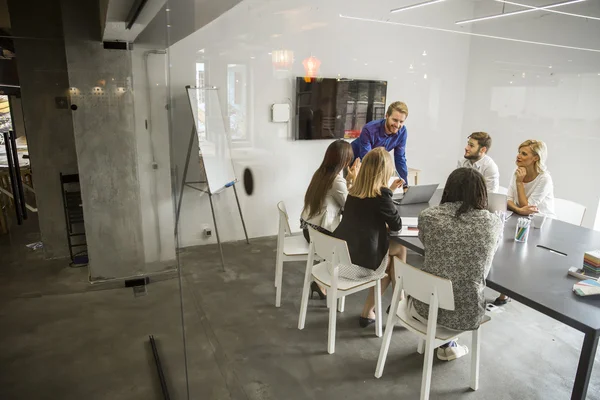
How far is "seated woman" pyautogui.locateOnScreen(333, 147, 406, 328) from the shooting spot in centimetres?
259

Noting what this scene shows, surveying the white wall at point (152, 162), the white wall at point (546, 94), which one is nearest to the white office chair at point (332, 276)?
the white wall at point (152, 162)

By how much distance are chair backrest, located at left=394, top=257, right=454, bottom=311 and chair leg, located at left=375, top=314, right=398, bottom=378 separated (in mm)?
264

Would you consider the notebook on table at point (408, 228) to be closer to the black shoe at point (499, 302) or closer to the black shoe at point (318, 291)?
the black shoe at point (318, 291)

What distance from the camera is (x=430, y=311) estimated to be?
2.07 meters

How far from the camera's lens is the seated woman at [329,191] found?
297 cm

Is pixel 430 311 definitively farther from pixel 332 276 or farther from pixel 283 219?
pixel 283 219

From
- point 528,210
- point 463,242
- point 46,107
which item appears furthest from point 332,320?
point 46,107

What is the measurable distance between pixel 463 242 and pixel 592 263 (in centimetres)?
68

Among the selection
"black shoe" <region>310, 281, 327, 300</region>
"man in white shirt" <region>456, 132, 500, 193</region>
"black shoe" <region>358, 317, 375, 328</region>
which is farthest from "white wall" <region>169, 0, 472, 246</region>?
"man in white shirt" <region>456, 132, 500, 193</region>

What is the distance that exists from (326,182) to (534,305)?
5.09 ft

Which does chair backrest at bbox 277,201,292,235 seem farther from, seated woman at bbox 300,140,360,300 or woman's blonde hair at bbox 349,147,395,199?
woman's blonde hair at bbox 349,147,395,199

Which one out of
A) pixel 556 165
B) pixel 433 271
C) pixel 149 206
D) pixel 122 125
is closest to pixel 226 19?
pixel 122 125

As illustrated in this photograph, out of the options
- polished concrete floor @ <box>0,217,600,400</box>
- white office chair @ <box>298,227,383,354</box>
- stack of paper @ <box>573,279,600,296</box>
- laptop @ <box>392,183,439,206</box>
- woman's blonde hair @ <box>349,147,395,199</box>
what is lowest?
polished concrete floor @ <box>0,217,600,400</box>

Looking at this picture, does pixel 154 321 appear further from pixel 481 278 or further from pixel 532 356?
pixel 532 356
